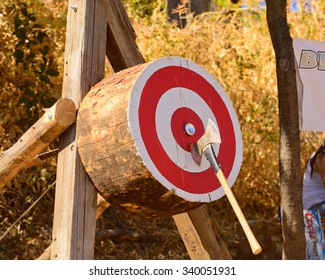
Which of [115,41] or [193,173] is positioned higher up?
[115,41]

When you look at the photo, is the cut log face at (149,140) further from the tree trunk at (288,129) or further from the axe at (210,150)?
Result: the tree trunk at (288,129)

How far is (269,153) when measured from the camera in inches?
291

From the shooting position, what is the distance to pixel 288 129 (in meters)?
4.77

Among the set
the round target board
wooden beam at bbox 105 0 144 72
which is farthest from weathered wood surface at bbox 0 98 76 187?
wooden beam at bbox 105 0 144 72

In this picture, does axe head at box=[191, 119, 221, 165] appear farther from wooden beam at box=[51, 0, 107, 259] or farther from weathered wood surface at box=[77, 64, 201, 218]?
wooden beam at box=[51, 0, 107, 259]

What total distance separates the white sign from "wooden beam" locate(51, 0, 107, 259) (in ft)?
5.52

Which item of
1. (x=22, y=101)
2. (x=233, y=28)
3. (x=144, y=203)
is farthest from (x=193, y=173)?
(x=233, y=28)

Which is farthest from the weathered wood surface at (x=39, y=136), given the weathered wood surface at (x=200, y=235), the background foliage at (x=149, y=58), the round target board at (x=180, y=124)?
the background foliage at (x=149, y=58)

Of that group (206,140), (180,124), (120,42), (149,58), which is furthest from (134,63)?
(149,58)

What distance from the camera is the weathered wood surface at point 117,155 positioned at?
3588 mm

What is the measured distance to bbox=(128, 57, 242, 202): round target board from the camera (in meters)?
3.63

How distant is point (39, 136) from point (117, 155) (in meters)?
0.44
